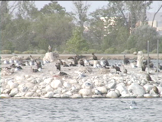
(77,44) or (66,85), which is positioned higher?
(77,44)

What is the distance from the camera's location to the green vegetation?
218 feet

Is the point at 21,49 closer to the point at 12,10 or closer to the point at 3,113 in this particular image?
the point at 12,10

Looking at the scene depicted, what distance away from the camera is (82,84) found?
28.7 meters

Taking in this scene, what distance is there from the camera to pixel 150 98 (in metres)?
27.2

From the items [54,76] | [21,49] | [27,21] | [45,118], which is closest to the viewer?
[45,118]

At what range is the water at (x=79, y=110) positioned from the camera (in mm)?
22188

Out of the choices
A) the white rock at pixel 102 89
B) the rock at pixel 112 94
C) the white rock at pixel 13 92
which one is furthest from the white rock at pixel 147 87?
the white rock at pixel 13 92

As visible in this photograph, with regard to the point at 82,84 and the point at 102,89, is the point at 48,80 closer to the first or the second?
the point at 82,84

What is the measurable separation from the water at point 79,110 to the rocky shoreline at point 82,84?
72cm

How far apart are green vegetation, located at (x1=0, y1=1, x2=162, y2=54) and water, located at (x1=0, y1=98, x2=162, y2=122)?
122 feet

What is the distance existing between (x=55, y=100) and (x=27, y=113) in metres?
3.28

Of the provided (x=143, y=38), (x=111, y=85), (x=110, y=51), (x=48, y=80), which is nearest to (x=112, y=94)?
(x=111, y=85)

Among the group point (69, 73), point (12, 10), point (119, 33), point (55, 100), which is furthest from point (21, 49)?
point (55, 100)

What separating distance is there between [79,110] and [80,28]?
46149 millimetres
